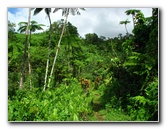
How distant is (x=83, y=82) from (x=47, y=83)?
0.73 metres

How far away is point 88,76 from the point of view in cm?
628

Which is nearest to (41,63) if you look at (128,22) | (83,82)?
(83,82)

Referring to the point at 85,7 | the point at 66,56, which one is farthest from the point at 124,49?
the point at 66,56

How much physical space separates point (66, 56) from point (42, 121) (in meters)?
2.68

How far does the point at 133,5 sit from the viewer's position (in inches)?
193

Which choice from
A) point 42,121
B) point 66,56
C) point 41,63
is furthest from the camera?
point 66,56

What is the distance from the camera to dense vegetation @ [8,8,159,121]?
5035 mm

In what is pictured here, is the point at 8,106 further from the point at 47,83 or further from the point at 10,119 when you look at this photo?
the point at 47,83

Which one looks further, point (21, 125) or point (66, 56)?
point (66, 56)

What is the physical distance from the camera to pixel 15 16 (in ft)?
16.5

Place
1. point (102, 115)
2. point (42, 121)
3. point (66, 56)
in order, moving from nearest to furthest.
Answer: point (42, 121) < point (102, 115) < point (66, 56)

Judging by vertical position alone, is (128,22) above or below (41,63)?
above

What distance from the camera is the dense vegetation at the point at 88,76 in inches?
198

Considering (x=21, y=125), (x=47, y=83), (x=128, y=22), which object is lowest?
(x=21, y=125)
